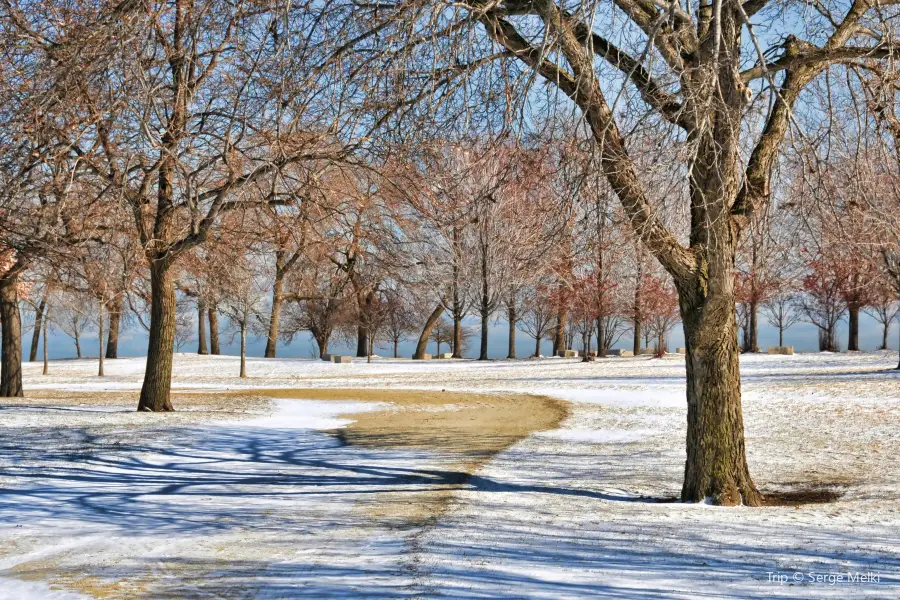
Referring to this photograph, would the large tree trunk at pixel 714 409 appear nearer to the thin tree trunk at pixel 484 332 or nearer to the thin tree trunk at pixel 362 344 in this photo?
the thin tree trunk at pixel 484 332

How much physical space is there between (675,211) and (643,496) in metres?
2.97

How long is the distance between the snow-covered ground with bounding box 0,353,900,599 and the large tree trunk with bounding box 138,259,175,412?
53cm

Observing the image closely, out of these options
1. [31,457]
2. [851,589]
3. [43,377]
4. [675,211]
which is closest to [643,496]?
[675,211]

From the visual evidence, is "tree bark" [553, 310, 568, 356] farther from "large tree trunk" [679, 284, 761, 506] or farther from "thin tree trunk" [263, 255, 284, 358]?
"large tree trunk" [679, 284, 761, 506]

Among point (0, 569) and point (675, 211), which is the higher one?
point (675, 211)

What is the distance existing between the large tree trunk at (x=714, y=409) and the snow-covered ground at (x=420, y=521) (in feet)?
1.12

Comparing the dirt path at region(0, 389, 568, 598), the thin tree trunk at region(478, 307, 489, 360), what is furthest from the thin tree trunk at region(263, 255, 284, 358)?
the dirt path at region(0, 389, 568, 598)

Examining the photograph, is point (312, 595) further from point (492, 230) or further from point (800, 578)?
point (492, 230)

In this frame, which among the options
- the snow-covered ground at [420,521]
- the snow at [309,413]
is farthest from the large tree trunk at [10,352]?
the snow at [309,413]

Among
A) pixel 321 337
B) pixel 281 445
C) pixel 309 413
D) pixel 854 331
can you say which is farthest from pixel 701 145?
pixel 321 337

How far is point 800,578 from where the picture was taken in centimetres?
486

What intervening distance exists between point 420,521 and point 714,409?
10.1 feet

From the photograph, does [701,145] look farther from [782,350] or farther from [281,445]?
[782,350]

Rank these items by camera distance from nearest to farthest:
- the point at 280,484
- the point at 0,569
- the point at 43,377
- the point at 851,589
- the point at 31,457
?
the point at 851,589
the point at 0,569
the point at 280,484
the point at 31,457
the point at 43,377
